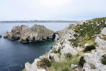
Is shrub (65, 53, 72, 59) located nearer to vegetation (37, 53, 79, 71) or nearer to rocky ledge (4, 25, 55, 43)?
vegetation (37, 53, 79, 71)

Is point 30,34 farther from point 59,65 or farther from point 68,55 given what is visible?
point 59,65

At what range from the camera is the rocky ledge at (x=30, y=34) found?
105 meters

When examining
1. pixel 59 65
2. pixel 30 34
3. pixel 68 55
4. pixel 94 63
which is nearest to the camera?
pixel 94 63

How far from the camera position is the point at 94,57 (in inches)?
711

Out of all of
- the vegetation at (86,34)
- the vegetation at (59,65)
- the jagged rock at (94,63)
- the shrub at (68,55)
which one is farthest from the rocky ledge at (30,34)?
the jagged rock at (94,63)

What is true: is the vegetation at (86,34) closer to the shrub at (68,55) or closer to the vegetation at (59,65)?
the shrub at (68,55)

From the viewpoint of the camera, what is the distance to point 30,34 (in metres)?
108

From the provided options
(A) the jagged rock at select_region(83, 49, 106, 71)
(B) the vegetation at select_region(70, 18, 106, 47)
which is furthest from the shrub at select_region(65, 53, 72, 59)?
(B) the vegetation at select_region(70, 18, 106, 47)

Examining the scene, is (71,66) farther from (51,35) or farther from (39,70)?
(51,35)

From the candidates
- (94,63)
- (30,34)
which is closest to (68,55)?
(94,63)

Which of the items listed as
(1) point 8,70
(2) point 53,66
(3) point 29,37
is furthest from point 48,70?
(3) point 29,37

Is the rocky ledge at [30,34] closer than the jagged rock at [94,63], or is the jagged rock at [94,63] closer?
the jagged rock at [94,63]

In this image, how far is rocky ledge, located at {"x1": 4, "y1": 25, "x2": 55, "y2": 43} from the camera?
345 feet

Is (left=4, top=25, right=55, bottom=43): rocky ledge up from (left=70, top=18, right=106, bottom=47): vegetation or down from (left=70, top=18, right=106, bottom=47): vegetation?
down
